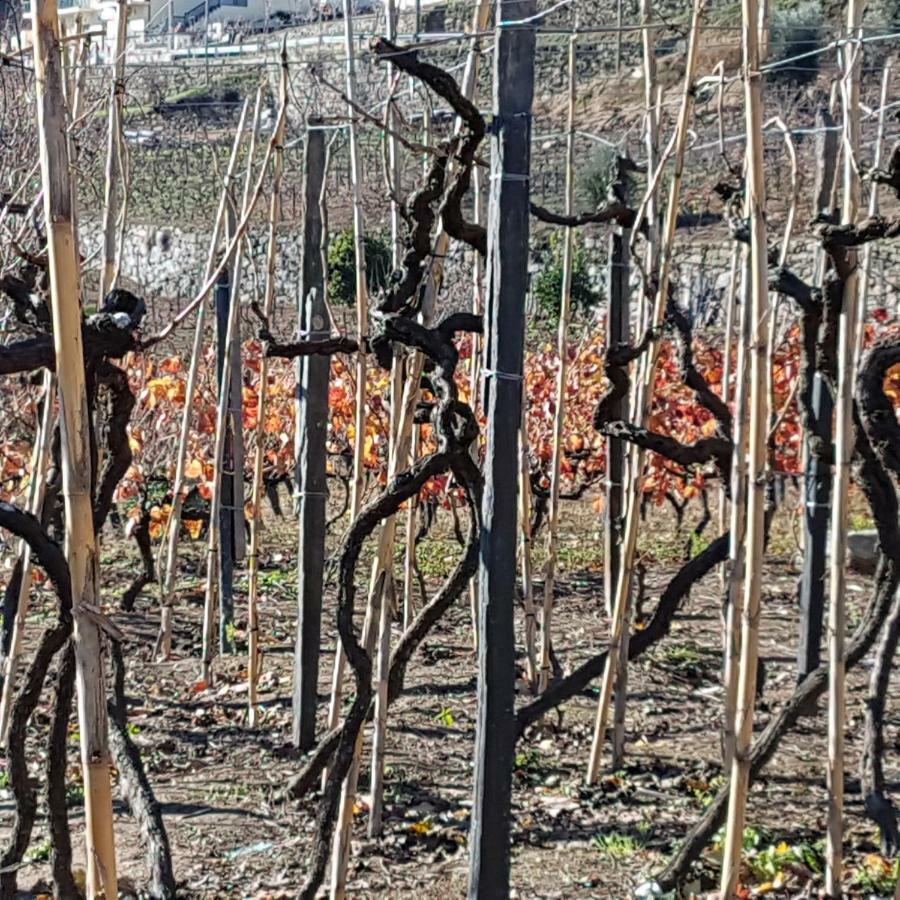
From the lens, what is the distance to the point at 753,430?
7.04 feet

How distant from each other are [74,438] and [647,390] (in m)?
1.99

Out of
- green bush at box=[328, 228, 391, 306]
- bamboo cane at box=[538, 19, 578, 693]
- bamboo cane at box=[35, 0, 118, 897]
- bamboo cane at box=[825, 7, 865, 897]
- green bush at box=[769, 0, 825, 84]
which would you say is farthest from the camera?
green bush at box=[769, 0, 825, 84]

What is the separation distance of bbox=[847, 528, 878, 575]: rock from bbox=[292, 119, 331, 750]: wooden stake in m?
3.88

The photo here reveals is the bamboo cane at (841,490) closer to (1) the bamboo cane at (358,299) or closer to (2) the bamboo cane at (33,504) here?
(1) the bamboo cane at (358,299)

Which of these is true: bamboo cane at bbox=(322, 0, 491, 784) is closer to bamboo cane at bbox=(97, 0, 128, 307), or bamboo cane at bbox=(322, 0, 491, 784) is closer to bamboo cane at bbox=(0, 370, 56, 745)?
bamboo cane at bbox=(97, 0, 128, 307)

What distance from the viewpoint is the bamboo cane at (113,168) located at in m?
2.92

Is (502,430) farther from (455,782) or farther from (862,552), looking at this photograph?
(862,552)

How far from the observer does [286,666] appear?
197 inches

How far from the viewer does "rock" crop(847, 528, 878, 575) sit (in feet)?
22.7

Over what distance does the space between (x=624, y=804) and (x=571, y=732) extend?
0.59 meters

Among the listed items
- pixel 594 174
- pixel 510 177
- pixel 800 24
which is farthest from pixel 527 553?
pixel 800 24

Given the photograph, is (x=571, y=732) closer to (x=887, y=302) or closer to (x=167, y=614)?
(x=167, y=614)

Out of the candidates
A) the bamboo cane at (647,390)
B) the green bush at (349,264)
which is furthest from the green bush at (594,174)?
the bamboo cane at (647,390)

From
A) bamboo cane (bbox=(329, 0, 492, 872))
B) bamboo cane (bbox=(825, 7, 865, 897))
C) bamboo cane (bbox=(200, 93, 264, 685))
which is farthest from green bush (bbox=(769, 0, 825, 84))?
bamboo cane (bbox=(329, 0, 492, 872))
